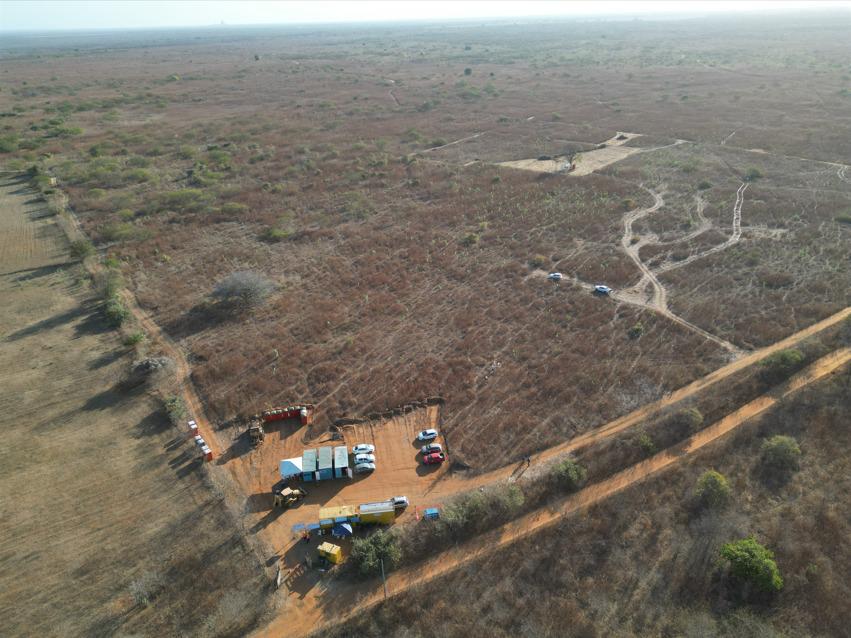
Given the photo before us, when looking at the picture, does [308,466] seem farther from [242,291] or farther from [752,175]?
[752,175]

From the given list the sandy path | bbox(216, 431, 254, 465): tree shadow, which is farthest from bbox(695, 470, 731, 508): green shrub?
bbox(216, 431, 254, 465): tree shadow

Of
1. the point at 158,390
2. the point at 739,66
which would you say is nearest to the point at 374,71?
the point at 739,66

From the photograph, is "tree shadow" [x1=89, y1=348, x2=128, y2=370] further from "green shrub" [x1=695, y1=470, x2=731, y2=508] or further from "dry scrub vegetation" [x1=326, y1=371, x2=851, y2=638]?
"green shrub" [x1=695, y1=470, x2=731, y2=508]

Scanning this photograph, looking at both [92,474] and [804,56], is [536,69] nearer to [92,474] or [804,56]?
[804,56]

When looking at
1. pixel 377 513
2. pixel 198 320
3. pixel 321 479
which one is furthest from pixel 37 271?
pixel 377 513

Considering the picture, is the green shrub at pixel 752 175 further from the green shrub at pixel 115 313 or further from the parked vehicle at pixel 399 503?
the green shrub at pixel 115 313

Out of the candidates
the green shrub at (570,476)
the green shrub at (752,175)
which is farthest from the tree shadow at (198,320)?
the green shrub at (752,175)
